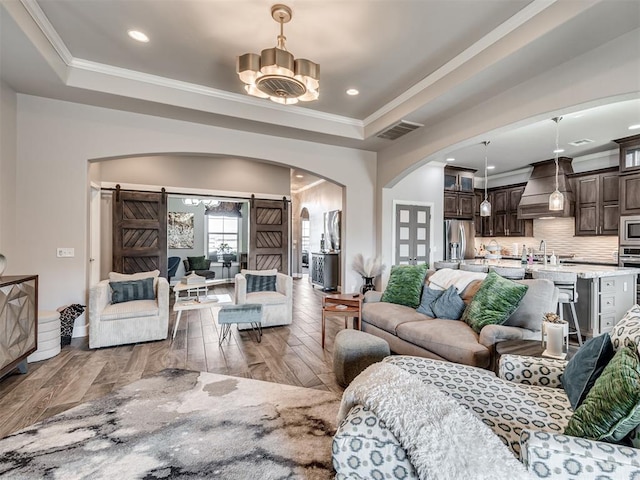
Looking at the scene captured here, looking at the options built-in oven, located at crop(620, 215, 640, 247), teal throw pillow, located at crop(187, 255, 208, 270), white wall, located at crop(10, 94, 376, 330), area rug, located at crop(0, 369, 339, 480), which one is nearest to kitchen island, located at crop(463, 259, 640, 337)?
built-in oven, located at crop(620, 215, 640, 247)

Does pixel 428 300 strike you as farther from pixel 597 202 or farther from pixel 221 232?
pixel 221 232

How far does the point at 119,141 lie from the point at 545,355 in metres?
5.06

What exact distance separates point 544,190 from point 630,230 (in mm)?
1801

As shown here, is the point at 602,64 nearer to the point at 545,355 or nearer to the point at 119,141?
the point at 545,355

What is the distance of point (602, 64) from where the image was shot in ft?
8.53

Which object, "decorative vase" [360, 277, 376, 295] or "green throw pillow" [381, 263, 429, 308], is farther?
"decorative vase" [360, 277, 376, 295]

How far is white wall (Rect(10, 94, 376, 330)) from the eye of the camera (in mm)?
3652

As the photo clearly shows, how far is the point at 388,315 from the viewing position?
341cm

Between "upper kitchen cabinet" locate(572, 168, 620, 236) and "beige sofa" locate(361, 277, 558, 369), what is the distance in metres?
4.62

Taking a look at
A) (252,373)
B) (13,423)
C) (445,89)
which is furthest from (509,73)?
(13,423)

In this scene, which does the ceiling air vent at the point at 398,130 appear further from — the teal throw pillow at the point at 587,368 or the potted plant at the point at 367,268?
the teal throw pillow at the point at 587,368

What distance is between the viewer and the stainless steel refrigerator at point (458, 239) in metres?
6.97

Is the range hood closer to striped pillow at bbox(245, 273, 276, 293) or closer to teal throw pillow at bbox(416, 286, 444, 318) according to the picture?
teal throw pillow at bbox(416, 286, 444, 318)

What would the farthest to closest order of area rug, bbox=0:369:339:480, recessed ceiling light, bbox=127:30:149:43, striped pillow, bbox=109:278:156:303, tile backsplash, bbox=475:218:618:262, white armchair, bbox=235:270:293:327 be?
1. tile backsplash, bbox=475:218:618:262
2. white armchair, bbox=235:270:293:327
3. striped pillow, bbox=109:278:156:303
4. recessed ceiling light, bbox=127:30:149:43
5. area rug, bbox=0:369:339:480
